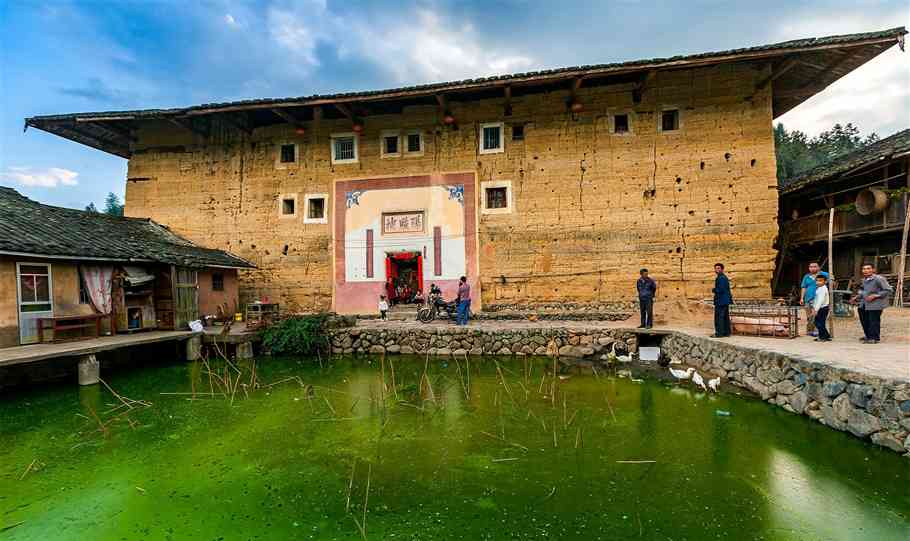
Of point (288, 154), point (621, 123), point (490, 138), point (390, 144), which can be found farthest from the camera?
point (288, 154)

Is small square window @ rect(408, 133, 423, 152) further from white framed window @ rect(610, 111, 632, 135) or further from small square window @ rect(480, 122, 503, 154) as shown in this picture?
white framed window @ rect(610, 111, 632, 135)

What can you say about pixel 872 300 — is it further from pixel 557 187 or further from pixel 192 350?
pixel 192 350

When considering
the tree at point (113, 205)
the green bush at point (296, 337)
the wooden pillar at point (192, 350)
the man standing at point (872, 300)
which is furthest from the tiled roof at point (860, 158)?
the tree at point (113, 205)

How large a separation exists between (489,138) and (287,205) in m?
7.42

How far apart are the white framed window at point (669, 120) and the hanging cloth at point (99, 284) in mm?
15345

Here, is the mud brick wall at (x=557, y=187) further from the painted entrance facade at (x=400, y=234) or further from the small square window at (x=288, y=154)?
the painted entrance facade at (x=400, y=234)

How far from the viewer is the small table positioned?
788cm

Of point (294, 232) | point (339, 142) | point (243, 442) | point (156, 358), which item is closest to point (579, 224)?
point (339, 142)

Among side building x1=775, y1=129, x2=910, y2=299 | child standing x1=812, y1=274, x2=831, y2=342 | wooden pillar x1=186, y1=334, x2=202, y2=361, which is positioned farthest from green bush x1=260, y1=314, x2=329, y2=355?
side building x1=775, y1=129, x2=910, y2=299

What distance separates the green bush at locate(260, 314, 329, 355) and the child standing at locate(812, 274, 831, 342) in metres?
10.0

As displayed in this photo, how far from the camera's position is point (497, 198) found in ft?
42.2

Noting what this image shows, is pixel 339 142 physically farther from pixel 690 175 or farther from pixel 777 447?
pixel 777 447

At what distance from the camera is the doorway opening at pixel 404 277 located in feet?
42.9

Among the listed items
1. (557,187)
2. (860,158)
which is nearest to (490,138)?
(557,187)
